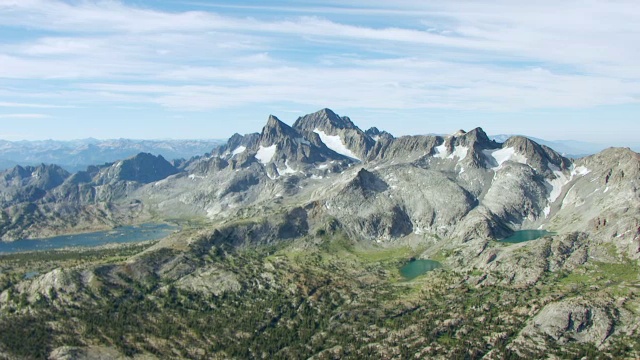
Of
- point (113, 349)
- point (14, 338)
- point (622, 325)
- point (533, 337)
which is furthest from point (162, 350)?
point (622, 325)

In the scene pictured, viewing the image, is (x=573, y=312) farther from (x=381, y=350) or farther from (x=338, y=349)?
(x=338, y=349)

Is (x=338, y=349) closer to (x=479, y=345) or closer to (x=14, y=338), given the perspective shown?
(x=479, y=345)

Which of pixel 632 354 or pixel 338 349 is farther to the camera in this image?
pixel 338 349

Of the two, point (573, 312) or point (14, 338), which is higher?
point (573, 312)

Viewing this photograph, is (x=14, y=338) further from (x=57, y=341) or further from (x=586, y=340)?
(x=586, y=340)

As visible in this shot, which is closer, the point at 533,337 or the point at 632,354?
the point at 632,354

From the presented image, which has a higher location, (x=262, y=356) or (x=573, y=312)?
(x=573, y=312)

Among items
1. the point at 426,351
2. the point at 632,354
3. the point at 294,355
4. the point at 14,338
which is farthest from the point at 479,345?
the point at 14,338
